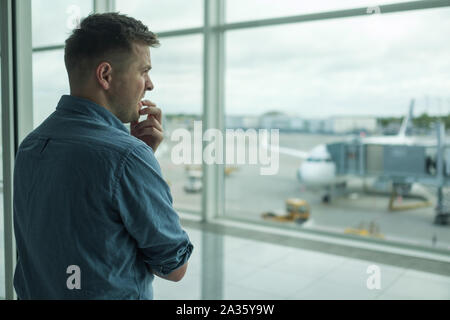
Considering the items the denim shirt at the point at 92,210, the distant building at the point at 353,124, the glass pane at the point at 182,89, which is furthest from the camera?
the distant building at the point at 353,124

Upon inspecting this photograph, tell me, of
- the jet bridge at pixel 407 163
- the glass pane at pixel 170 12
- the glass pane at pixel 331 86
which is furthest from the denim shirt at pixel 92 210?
the jet bridge at pixel 407 163

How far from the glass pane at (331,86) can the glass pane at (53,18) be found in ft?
10.7

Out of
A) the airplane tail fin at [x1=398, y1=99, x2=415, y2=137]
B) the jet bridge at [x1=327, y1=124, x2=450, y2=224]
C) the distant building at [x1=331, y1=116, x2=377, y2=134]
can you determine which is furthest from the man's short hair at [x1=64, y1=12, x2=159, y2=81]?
the distant building at [x1=331, y1=116, x2=377, y2=134]

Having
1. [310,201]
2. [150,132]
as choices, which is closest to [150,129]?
[150,132]

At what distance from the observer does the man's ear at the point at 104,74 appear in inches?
31.3

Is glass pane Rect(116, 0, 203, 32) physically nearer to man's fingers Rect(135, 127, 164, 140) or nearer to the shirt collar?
man's fingers Rect(135, 127, 164, 140)

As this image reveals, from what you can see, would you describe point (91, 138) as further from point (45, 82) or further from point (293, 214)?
point (293, 214)

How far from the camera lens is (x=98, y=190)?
29.1 inches

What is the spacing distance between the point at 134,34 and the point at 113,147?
23 cm

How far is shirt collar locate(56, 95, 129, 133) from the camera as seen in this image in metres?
0.81

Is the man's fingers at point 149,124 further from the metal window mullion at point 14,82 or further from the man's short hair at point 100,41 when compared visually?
the metal window mullion at point 14,82

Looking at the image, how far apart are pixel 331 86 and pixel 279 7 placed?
147cm

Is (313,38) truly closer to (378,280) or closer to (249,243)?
(249,243)

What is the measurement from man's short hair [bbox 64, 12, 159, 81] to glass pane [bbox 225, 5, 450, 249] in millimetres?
4065
